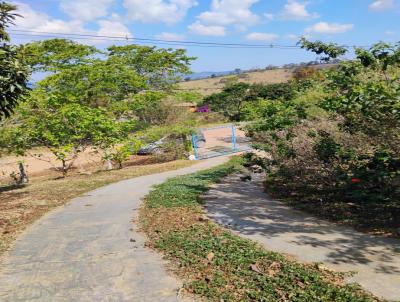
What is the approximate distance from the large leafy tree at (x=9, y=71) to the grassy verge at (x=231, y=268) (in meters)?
3.23

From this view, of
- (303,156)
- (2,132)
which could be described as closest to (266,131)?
(303,156)

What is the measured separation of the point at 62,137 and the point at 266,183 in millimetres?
7457

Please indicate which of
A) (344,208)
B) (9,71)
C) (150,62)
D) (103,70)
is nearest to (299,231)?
(344,208)

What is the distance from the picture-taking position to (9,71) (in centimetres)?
731

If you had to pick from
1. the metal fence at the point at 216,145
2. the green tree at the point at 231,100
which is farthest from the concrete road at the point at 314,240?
the green tree at the point at 231,100

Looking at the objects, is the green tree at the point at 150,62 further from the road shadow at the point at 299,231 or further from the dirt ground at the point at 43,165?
the road shadow at the point at 299,231

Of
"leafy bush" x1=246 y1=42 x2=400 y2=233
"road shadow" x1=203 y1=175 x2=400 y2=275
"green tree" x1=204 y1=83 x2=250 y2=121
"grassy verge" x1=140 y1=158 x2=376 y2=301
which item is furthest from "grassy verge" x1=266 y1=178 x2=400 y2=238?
"green tree" x1=204 y1=83 x2=250 y2=121

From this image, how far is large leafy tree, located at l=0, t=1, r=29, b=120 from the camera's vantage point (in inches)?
287

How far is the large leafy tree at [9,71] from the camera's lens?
7.30m

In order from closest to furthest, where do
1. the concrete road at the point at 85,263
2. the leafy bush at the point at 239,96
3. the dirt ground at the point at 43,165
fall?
the concrete road at the point at 85,263 < the dirt ground at the point at 43,165 < the leafy bush at the point at 239,96

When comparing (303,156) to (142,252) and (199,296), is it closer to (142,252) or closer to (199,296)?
(142,252)

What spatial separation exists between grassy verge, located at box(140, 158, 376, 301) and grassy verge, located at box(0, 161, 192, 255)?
243 centimetres

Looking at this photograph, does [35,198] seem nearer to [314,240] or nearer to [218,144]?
[314,240]

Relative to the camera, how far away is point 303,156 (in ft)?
29.3
